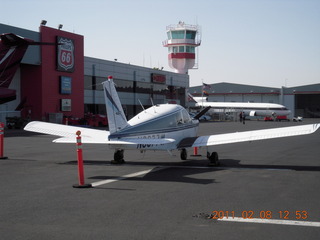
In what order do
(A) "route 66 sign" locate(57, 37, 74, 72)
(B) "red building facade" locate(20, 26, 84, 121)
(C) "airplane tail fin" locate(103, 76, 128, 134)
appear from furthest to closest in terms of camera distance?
(A) "route 66 sign" locate(57, 37, 74, 72), (B) "red building facade" locate(20, 26, 84, 121), (C) "airplane tail fin" locate(103, 76, 128, 134)

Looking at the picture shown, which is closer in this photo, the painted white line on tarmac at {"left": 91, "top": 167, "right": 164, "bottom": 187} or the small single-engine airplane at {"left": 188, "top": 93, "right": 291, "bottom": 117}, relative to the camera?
the painted white line on tarmac at {"left": 91, "top": 167, "right": 164, "bottom": 187}

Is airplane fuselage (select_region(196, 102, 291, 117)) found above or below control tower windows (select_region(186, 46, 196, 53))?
below

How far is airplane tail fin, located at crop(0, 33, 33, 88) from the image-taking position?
925 inches

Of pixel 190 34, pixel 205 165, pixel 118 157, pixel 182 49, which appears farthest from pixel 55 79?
pixel 190 34

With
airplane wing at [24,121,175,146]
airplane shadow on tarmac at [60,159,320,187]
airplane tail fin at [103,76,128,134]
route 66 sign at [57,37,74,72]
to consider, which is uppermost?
route 66 sign at [57,37,74,72]

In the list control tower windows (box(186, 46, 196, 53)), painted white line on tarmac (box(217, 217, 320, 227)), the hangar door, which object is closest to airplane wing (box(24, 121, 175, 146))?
painted white line on tarmac (box(217, 217, 320, 227))

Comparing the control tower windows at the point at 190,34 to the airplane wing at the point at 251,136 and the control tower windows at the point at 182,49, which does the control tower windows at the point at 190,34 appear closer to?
the control tower windows at the point at 182,49

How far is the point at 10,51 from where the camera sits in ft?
79.1

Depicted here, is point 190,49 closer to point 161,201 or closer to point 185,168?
point 185,168

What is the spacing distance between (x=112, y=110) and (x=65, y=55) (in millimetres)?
40244

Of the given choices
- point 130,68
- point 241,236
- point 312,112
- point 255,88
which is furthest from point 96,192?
point 312,112

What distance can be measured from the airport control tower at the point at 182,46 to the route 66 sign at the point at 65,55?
40.1 metres

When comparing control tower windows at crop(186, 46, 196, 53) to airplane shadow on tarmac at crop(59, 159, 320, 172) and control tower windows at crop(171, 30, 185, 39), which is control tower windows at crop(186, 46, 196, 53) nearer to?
control tower windows at crop(171, 30, 185, 39)

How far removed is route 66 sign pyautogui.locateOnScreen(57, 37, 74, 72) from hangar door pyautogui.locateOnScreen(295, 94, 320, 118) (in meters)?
85.2
